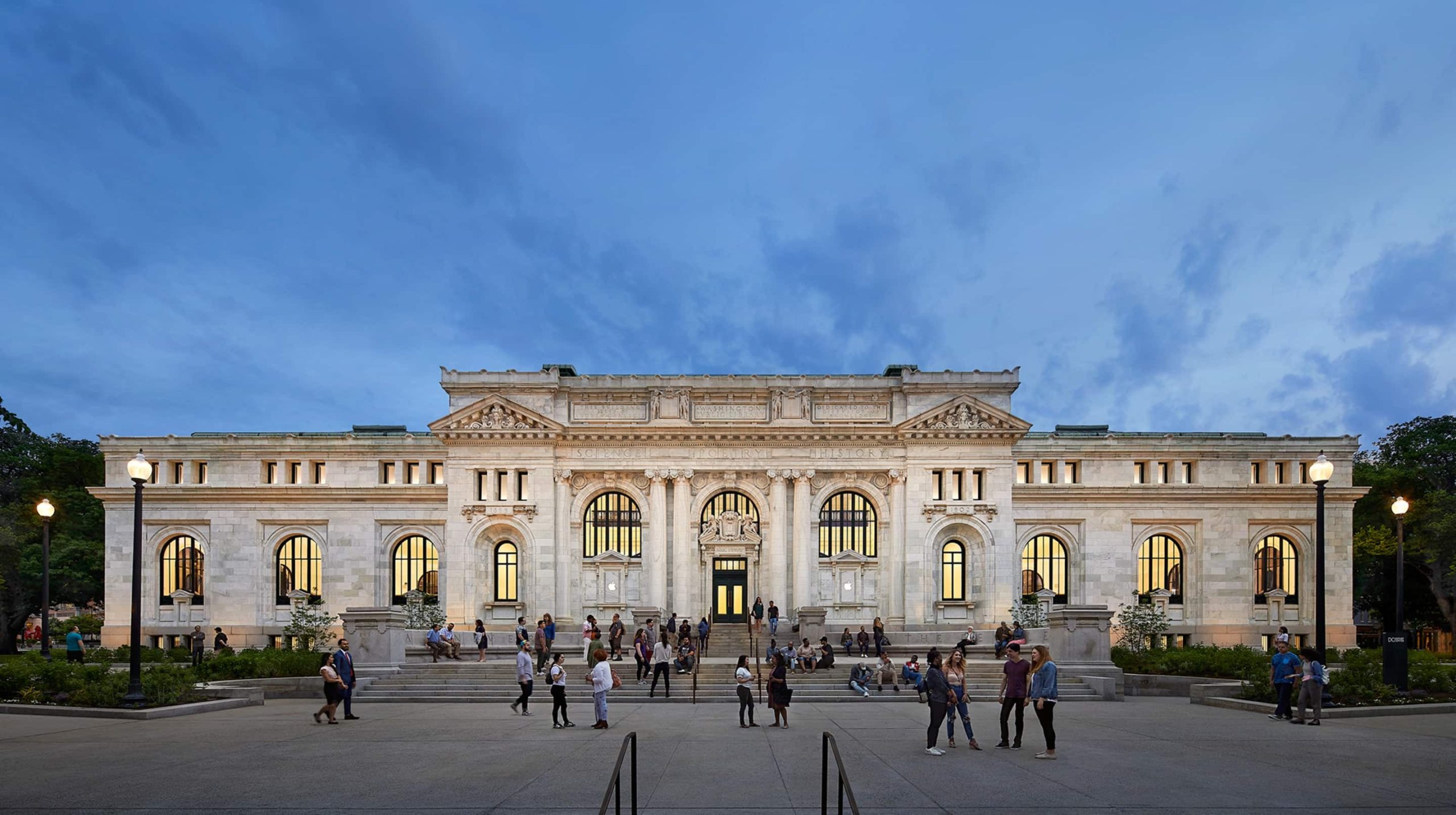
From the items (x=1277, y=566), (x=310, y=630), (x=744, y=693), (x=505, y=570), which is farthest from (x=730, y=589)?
(x=1277, y=566)

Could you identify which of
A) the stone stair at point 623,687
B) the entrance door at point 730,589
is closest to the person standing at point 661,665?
the stone stair at point 623,687

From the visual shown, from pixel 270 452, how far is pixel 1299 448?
58216 mm

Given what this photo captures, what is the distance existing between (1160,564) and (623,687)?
35661 millimetres

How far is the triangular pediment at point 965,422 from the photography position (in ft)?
164

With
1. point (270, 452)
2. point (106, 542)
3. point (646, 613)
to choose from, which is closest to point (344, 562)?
point (270, 452)

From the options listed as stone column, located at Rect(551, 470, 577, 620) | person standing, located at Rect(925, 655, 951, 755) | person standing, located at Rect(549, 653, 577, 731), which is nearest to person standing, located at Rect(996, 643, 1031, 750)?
person standing, located at Rect(925, 655, 951, 755)

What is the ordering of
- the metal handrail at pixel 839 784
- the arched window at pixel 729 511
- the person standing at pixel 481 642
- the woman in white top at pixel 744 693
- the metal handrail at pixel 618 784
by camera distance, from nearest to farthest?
the metal handrail at pixel 839 784 < the metal handrail at pixel 618 784 < the woman in white top at pixel 744 693 < the person standing at pixel 481 642 < the arched window at pixel 729 511

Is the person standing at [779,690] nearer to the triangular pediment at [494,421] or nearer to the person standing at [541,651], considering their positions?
the person standing at [541,651]

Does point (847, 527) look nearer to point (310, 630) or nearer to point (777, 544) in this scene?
point (777, 544)

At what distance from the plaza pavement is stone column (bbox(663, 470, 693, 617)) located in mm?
25114

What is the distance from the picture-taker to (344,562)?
5366 cm

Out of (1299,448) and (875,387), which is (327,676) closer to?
(875,387)

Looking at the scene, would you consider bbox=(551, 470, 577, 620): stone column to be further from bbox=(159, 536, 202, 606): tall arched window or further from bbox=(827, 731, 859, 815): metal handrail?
bbox=(827, 731, 859, 815): metal handrail

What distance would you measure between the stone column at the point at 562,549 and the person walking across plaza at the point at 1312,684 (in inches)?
1376
